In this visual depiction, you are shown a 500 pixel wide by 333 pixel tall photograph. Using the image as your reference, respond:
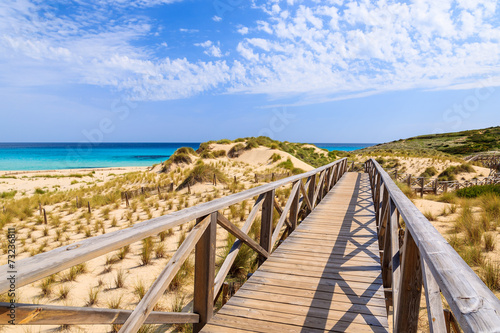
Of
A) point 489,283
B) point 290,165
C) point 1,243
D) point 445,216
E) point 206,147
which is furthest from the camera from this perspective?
point 206,147

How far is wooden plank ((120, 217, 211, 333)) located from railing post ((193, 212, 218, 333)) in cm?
11

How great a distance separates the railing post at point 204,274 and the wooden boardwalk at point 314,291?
120 millimetres

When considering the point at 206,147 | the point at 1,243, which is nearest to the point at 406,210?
the point at 1,243

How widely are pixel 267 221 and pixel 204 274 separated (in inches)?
62.7

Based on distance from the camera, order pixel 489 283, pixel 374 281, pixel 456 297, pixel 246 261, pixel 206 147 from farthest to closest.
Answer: pixel 206 147
pixel 246 261
pixel 489 283
pixel 374 281
pixel 456 297

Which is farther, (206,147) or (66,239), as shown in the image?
(206,147)

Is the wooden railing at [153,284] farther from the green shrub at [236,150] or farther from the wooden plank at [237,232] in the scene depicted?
the green shrub at [236,150]

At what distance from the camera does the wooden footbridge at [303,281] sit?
112cm

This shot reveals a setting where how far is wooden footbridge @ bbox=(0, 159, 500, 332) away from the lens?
3.67 ft

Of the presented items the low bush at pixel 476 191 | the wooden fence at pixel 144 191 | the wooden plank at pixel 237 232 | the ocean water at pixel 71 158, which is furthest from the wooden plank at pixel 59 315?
the ocean water at pixel 71 158

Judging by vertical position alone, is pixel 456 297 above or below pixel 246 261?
above

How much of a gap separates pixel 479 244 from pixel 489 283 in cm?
174

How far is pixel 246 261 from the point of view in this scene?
16.3 feet

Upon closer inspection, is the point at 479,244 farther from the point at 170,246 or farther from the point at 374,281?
the point at 170,246
